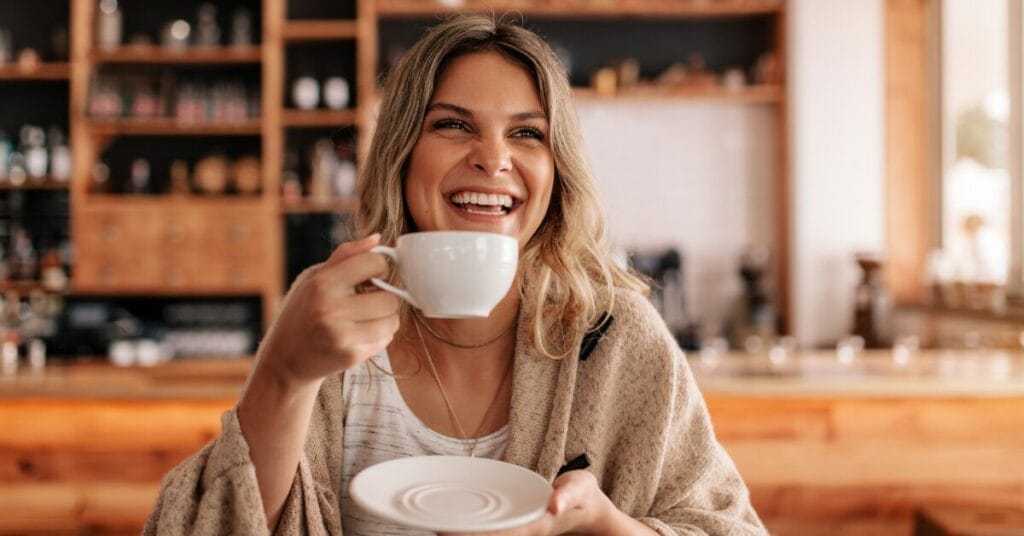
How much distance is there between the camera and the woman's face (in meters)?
1.16

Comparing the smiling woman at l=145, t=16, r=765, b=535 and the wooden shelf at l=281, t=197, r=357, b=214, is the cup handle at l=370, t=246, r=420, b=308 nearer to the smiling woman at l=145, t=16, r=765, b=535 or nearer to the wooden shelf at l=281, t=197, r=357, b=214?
the smiling woman at l=145, t=16, r=765, b=535

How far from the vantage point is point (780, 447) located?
215 centimetres

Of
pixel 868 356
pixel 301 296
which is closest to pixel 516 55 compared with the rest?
pixel 301 296

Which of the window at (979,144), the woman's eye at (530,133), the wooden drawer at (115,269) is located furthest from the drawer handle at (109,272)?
the window at (979,144)

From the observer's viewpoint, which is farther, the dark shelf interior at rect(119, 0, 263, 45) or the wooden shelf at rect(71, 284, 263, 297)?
the dark shelf interior at rect(119, 0, 263, 45)

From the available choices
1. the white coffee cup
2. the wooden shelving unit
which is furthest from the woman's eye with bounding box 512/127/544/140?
the wooden shelving unit

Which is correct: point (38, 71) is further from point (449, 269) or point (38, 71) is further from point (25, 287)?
point (449, 269)

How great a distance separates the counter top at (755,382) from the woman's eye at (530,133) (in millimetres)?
1087

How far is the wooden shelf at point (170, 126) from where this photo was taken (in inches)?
178

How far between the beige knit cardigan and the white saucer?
0.24 m

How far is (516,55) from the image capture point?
1.23 metres

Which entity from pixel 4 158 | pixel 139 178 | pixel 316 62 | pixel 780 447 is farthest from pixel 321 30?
pixel 780 447

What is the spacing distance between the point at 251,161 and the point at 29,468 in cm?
273

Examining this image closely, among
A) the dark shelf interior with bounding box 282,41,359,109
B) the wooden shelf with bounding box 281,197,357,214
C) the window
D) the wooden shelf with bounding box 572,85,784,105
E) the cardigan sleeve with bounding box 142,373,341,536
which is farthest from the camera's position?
the dark shelf interior with bounding box 282,41,359,109
